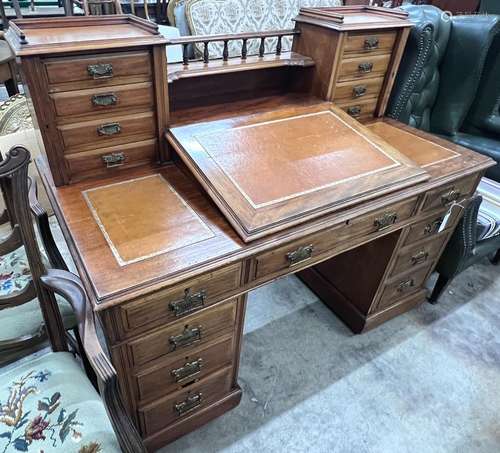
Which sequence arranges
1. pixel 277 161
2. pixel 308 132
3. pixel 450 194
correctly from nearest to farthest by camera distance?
pixel 277 161
pixel 308 132
pixel 450 194

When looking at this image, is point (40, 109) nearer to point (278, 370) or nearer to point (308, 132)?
point (308, 132)

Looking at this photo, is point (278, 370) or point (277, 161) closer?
point (277, 161)

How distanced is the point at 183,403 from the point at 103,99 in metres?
0.98

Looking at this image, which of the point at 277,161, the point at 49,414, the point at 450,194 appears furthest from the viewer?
the point at 450,194

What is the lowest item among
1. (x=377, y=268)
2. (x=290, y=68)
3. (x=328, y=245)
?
(x=377, y=268)

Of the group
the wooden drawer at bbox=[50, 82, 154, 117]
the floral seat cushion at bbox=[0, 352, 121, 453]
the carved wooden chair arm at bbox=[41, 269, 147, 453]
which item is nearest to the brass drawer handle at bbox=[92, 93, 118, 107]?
the wooden drawer at bbox=[50, 82, 154, 117]

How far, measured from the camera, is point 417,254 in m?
1.63

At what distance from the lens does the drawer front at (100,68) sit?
0.95 metres

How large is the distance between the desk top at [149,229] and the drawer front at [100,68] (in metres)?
0.29

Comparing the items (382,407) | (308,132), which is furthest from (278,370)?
(308,132)

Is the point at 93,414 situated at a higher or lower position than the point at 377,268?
higher

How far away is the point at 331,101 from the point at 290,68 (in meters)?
0.23

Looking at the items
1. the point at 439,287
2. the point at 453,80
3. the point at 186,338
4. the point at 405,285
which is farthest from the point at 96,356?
the point at 453,80

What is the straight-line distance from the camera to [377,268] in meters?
1.59
